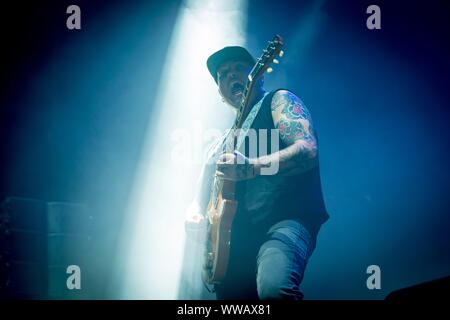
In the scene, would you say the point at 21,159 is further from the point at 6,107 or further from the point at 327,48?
the point at 327,48

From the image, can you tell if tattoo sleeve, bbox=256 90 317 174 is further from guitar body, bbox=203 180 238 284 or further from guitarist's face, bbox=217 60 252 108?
guitarist's face, bbox=217 60 252 108

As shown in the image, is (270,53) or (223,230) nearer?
(223,230)

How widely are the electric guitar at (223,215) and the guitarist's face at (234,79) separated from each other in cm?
33

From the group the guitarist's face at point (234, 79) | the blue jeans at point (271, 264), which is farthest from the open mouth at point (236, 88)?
the blue jeans at point (271, 264)

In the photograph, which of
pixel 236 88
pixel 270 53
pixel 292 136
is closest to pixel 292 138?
pixel 292 136

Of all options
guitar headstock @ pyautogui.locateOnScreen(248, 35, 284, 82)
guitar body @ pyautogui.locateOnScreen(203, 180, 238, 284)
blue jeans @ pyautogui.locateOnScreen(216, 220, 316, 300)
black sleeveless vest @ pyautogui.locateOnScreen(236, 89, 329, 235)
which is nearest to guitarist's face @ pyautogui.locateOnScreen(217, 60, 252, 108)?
guitar headstock @ pyautogui.locateOnScreen(248, 35, 284, 82)

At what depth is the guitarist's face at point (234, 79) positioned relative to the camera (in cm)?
314

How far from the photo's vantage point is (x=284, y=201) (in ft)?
8.24

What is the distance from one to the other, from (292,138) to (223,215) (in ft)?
1.95

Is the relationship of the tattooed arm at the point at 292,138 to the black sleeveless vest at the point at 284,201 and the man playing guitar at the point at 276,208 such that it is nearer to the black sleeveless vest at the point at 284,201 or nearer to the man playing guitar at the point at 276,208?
the man playing guitar at the point at 276,208

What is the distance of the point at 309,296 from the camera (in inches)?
155

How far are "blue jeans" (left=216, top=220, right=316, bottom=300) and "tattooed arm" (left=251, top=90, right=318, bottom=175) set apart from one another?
0.34 metres

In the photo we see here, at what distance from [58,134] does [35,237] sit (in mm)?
998

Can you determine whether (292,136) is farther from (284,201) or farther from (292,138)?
(284,201)
